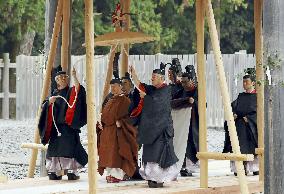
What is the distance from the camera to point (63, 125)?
11.4 metres

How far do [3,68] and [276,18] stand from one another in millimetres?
21827

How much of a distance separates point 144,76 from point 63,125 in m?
16.2

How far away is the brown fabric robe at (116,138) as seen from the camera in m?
11.2

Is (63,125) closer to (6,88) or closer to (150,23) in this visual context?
(6,88)

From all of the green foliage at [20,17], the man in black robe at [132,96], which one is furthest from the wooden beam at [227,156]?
the green foliage at [20,17]

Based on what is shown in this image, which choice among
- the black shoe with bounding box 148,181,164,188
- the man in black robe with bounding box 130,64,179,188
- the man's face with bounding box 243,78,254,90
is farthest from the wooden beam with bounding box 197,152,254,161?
the man's face with bounding box 243,78,254,90

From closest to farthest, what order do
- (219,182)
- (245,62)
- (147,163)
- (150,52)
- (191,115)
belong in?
(147,163)
(219,182)
(191,115)
(245,62)
(150,52)

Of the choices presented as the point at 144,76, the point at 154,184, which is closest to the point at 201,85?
the point at 154,184

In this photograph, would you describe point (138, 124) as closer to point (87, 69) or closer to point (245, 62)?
point (87, 69)

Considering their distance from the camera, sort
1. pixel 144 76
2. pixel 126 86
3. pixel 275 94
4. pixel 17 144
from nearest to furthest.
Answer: pixel 275 94
pixel 126 86
pixel 17 144
pixel 144 76

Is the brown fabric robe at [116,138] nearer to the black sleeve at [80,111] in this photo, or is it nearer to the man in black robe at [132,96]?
the man in black robe at [132,96]

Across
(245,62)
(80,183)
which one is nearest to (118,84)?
(80,183)

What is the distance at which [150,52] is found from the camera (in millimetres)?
33938

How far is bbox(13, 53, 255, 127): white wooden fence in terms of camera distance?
26.8m
